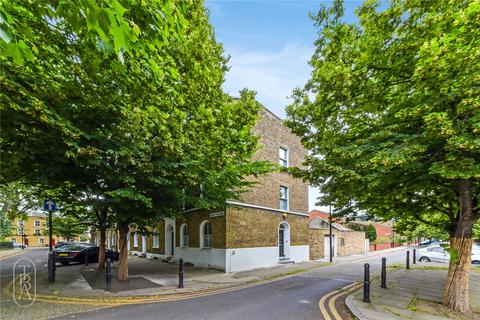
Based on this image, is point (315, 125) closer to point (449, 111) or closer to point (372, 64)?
point (372, 64)

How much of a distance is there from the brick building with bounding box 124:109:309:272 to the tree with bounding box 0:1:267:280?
3.77 m

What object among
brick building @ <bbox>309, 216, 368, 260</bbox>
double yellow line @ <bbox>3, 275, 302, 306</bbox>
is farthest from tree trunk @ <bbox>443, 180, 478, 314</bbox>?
brick building @ <bbox>309, 216, 368, 260</bbox>

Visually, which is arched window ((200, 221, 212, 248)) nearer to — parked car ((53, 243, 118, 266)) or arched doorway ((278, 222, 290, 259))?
arched doorway ((278, 222, 290, 259))

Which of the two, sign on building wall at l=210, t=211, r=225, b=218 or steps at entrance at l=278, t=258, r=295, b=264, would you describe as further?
steps at entrance at l=278, t=258, r=295, b=264

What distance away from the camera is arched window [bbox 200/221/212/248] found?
55.8ft

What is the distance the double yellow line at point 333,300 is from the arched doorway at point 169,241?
45.1 feet

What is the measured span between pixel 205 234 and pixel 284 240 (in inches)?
244

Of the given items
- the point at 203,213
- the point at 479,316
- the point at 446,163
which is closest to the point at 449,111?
the point at 446,163

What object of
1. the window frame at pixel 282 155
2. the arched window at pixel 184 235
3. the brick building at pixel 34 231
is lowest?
the brick building at pixel 34 231

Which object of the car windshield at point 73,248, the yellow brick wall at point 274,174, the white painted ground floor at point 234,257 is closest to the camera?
the white painted ground floor at point 234,257

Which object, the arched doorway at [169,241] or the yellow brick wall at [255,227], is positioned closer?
the yellow brick wall at [255,227]

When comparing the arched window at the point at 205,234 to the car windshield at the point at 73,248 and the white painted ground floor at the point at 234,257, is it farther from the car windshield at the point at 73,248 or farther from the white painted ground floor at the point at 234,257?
the car windshield at the point at 73,248

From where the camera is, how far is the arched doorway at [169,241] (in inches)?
837

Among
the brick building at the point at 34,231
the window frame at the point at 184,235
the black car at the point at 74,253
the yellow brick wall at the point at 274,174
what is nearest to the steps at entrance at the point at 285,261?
the yellow brick wall at the point at 274,174
